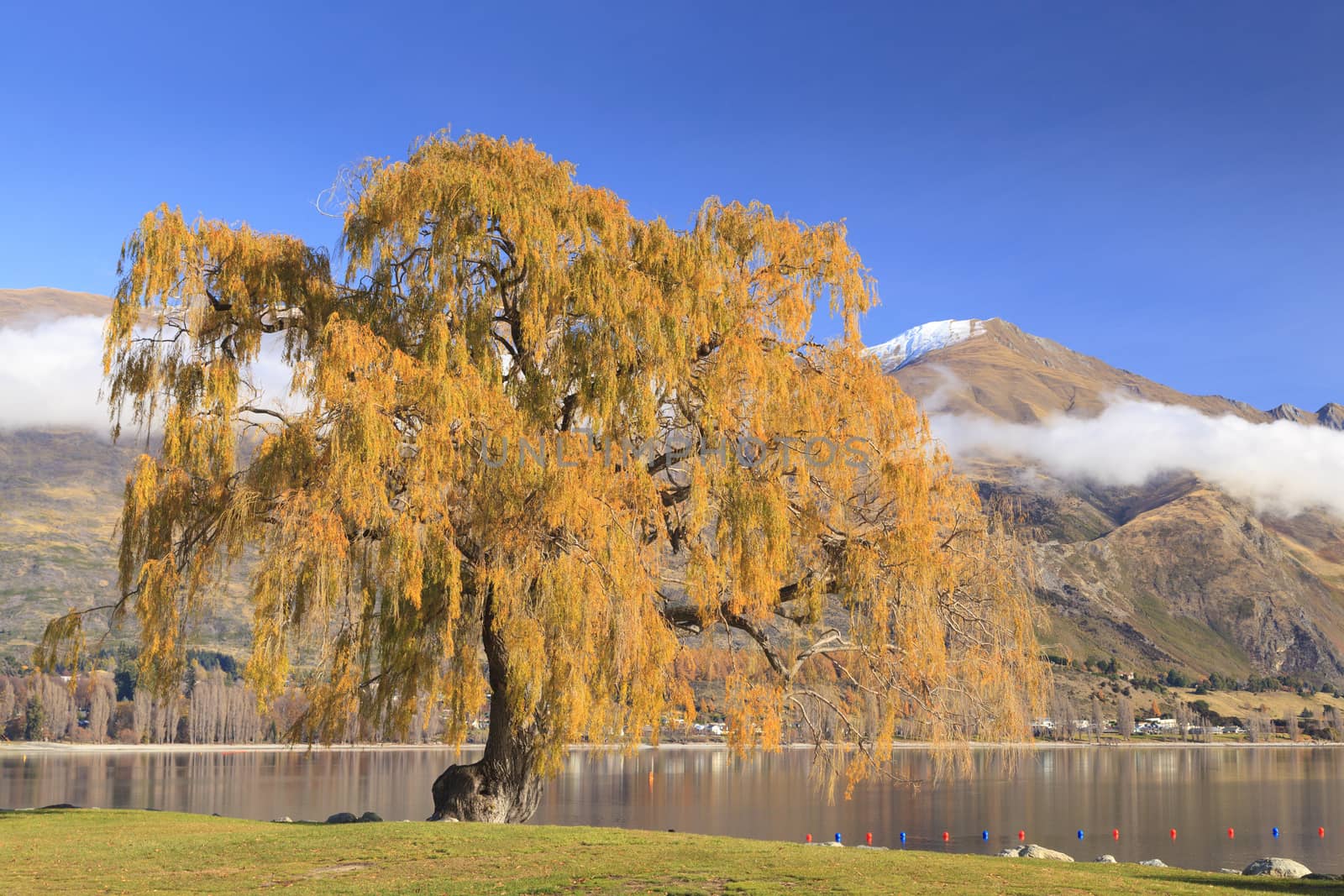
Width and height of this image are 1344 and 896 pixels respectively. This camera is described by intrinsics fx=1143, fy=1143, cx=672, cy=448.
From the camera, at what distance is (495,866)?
16.8 metres

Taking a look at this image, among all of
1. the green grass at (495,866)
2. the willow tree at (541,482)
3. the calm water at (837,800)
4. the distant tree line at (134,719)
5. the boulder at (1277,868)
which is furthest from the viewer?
the distant tree line at (134,719)

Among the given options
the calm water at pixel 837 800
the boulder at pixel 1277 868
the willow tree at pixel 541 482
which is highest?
the willow tree at pixel 541 482

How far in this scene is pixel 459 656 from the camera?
21641 millimetres

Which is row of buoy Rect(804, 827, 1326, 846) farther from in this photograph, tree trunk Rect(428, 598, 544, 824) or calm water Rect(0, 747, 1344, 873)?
tree trunk Rect(428, 598, 544, 824)

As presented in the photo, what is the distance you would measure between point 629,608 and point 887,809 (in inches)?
2921

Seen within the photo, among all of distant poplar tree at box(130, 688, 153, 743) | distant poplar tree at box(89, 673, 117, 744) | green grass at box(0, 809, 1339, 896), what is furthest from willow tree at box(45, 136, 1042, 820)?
distant poplar tree at box(130, 688, 153, 743)

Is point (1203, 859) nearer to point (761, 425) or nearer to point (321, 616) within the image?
point (761, 425)

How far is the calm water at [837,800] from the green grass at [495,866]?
6.31m

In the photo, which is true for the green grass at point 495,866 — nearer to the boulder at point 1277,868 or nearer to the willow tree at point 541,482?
the willow tree at point 541,482

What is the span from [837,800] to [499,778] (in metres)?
80.5

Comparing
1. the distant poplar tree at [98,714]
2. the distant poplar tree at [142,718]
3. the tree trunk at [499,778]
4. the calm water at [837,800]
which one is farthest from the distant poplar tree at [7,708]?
the tree trunk at [499,778]

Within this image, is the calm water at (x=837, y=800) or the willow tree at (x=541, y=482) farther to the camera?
the calm water at (x=837, y=800)

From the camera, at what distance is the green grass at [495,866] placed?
1533 cm

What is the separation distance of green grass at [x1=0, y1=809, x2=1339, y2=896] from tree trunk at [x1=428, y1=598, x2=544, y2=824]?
1.35m
